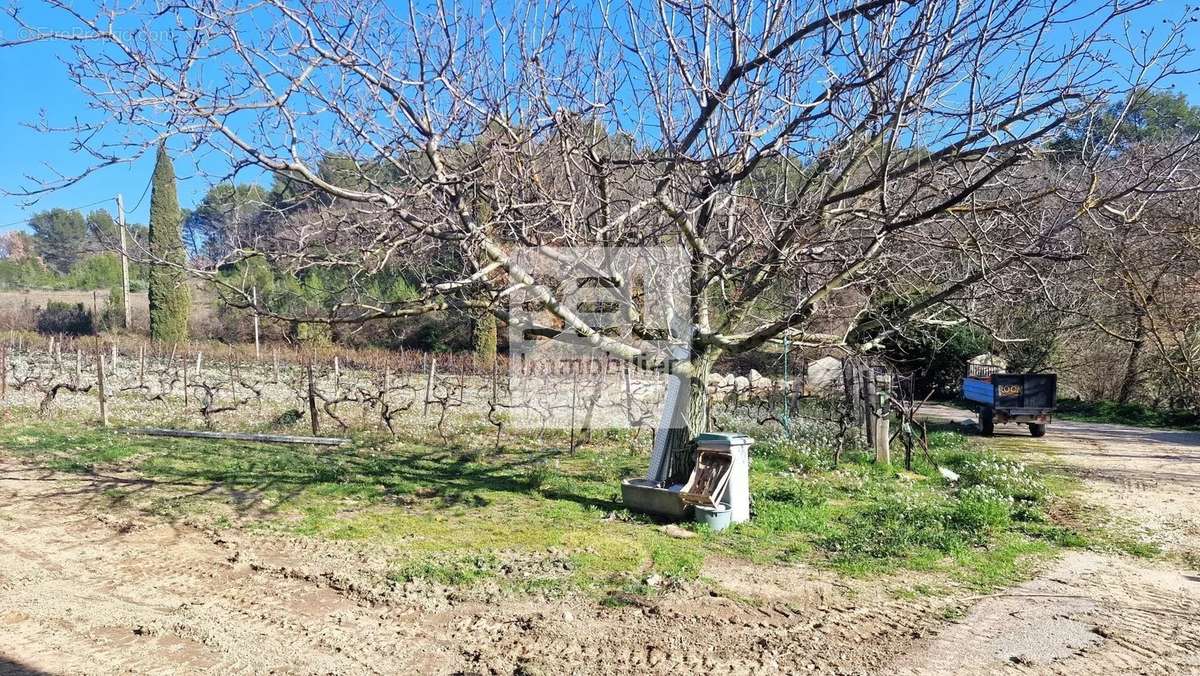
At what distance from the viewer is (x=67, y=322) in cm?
2644

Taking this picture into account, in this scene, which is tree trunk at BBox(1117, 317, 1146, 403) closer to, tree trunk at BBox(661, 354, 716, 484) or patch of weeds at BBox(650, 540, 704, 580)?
tree trunk at BBox(661, 354, 716, 484)

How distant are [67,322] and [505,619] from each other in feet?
96.6

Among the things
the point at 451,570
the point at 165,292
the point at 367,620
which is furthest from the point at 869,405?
the point at 165,292

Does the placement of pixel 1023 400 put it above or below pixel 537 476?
above

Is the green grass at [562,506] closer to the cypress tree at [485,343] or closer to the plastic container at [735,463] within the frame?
the plastic container at [735,463]

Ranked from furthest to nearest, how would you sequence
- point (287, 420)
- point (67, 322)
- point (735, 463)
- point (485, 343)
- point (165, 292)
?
point (67, 322) < point (165, 292) < point (485, 343) < point (287, 420) < point (735, 463)

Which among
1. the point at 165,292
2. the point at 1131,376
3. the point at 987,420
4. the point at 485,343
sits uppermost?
the point at 165,292

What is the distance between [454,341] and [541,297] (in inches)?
723

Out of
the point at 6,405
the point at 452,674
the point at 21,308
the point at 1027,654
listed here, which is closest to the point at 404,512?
the point at 452,674

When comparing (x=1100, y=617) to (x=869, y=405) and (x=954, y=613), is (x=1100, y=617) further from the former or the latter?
(x=869, y=405)

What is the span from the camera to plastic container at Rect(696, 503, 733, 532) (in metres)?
5.80

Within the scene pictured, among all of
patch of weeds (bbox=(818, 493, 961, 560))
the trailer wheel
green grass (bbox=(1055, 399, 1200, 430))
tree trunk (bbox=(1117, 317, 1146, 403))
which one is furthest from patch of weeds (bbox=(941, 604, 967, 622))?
tree trunk (bbox=(1117, 317, 1146, 403))

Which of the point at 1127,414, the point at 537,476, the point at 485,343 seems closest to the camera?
the point at 537,476

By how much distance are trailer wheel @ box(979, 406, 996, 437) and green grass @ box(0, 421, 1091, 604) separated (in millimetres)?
→ 3676
